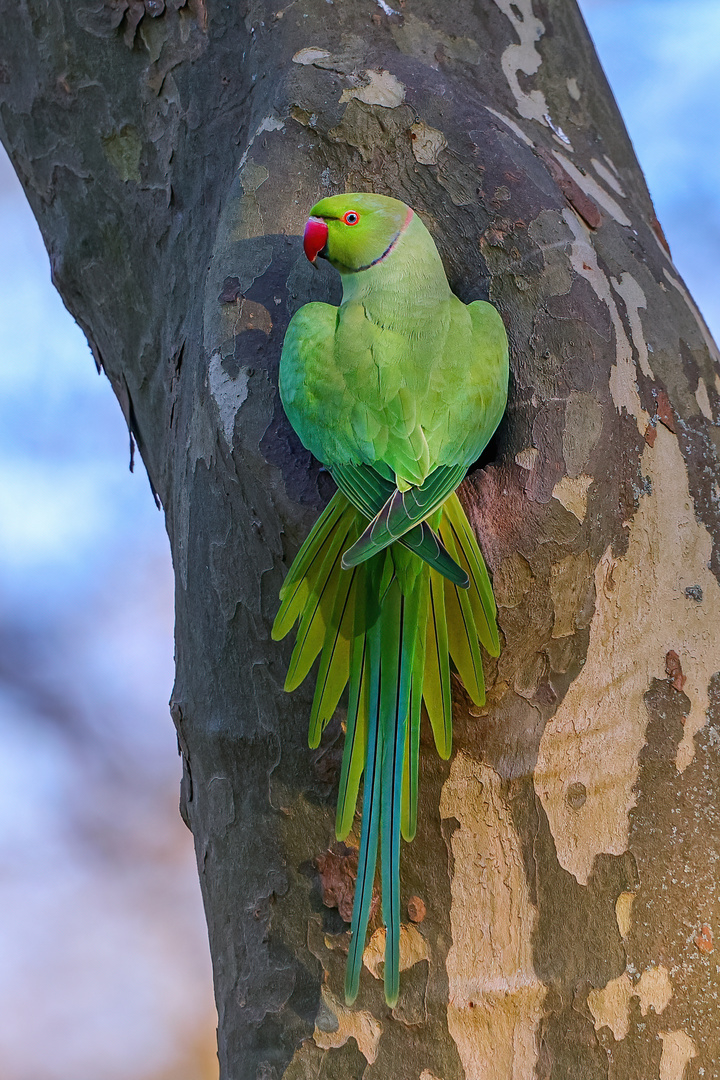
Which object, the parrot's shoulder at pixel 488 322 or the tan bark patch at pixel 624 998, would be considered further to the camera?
the parrot's shoulder at pixel 488 322

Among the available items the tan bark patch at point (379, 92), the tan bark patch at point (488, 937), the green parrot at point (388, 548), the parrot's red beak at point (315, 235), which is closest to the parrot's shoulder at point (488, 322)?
the green parrot at point (388, 548)

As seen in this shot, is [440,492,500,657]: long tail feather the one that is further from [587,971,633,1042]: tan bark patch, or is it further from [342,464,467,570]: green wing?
[587,971,633,1042]: tan bark patch

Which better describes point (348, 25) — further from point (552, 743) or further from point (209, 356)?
point (552, 743)

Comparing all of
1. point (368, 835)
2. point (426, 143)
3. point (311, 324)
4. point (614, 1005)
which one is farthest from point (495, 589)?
point (426, 143)

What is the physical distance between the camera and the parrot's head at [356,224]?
1376 mm

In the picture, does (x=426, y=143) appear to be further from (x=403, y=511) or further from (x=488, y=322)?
(x=403, y=511)

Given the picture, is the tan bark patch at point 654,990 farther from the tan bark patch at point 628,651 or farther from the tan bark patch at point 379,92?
the tan bark patch at point 379,92

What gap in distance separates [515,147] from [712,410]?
518 mm

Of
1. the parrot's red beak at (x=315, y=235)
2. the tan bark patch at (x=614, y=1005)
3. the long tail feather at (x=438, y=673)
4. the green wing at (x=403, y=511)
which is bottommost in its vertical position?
the tan bark patch at (x=614, y=1005)

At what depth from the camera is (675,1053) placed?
119 cm

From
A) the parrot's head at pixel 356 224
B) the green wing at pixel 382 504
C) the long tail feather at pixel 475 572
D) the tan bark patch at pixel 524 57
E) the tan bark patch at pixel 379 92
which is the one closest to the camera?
the green wing at pixel 382 504

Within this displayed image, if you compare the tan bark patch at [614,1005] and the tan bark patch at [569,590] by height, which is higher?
the tan bark patch at [569,590]

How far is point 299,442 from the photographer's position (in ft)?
4.32

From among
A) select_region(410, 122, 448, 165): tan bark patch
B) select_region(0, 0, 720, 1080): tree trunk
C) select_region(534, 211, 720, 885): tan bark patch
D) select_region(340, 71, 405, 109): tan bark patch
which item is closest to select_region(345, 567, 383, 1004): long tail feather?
select_region(0, 0, 720, 1080): tree trunk
